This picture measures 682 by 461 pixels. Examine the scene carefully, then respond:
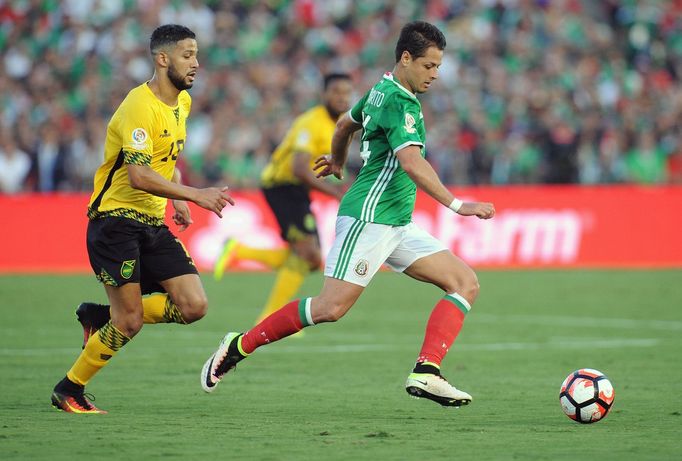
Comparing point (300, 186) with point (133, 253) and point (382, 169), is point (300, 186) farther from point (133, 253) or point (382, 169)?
point (133, 253)

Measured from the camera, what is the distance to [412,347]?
40.1ft

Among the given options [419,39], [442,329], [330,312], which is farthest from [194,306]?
[419,39]

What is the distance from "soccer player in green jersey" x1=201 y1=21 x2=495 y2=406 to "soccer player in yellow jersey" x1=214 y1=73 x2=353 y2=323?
15.3 ft

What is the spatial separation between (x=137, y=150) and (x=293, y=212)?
5773 mm

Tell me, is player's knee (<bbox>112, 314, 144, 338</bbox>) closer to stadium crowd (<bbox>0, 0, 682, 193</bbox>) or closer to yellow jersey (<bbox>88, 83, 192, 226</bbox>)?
yellow jersey (<bbox>88, 83, 192, 226</bbox>)

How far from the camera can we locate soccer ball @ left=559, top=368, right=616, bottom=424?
7533 mm

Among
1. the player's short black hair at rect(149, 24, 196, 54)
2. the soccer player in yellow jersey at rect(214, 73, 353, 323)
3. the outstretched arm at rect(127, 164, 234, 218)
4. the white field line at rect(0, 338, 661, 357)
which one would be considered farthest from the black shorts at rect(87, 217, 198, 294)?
the soccer player in yellow jersey at rect(214, 73, 353, 323)

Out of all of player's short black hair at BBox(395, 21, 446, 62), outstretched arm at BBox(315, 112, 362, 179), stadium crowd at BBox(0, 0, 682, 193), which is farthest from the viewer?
stadium crowd at BBox(0, 0, 682, 193)

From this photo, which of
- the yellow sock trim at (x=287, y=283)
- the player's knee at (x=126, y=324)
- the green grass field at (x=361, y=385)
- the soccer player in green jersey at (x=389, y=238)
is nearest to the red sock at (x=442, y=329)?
the soccer player in green jersey at (x=389, y=238)

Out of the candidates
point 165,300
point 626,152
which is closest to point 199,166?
point 626,152

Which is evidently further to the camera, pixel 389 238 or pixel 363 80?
pixel 363 80

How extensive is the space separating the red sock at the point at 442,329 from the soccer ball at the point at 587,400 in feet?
2.66

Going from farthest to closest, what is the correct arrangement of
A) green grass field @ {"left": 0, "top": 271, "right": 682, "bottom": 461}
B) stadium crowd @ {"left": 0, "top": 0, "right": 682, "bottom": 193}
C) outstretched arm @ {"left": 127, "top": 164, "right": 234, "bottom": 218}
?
stadium crowd @ {"left": 0, "top": 0, "right": 682, "bottom": 193}, outstretched arm @ {"left": 127, "top": 164, "right": 234, "bottom": 218}, green grass field @ {"left": 0, "top": 271, "right": 682, "bottom": 461}

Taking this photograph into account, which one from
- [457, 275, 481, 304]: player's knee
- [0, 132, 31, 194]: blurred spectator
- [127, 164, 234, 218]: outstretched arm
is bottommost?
[457, 275, 481, 304]: player's knee
